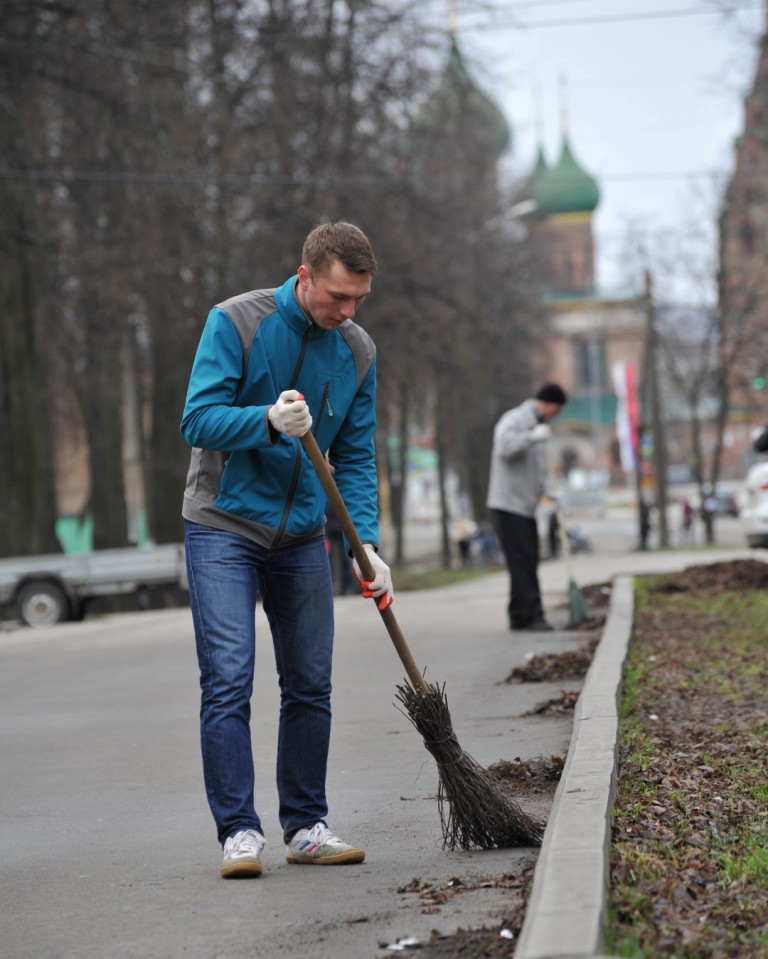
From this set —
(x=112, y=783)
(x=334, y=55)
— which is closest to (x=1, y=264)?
(x=334, y=55)

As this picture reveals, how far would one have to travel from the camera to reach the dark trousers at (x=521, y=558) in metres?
12.9

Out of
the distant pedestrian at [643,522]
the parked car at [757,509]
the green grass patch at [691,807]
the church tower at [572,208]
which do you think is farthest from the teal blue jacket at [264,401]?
the church tower at [572,208]

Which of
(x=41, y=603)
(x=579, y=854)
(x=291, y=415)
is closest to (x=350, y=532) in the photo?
(x=291, y=415)

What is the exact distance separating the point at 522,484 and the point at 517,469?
0.13 meters

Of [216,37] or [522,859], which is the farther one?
[216,37]

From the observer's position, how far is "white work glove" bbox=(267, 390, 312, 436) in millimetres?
4660

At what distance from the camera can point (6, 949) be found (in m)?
4.15

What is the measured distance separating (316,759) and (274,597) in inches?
19.7

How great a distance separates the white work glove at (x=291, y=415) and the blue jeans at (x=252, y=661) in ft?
1.59

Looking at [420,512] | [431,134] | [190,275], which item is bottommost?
[420,512]

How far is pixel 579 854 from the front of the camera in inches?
158

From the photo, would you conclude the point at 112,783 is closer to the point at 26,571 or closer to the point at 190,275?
the point at 26,571

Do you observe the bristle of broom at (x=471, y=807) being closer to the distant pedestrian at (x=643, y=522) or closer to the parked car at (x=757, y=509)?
the parked car at (x=757, y=509)

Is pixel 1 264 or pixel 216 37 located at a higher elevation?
pixel 216 37
